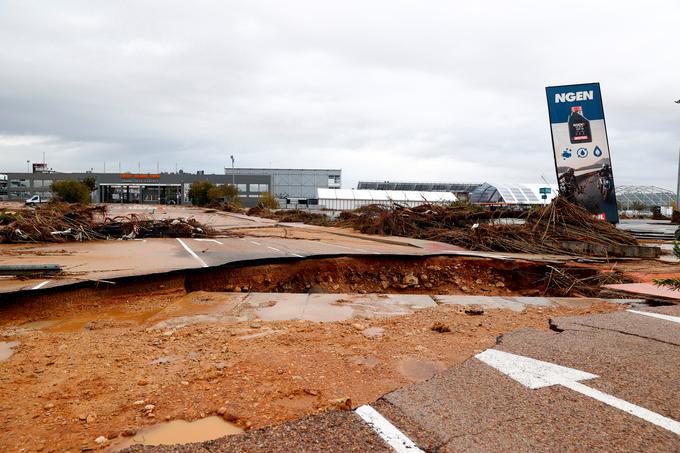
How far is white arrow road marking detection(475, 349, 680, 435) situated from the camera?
318cm

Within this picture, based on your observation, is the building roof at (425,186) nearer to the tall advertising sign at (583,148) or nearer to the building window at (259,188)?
the building window at (259,188)

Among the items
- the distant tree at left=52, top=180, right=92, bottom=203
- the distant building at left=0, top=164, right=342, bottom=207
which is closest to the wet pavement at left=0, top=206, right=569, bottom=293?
the distant tree at left=52, top=180, right=92, bottom=203

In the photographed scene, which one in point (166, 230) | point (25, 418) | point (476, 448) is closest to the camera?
point (476, 448)

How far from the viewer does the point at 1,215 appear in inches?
Result: 688

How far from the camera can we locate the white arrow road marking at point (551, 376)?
3185 mm

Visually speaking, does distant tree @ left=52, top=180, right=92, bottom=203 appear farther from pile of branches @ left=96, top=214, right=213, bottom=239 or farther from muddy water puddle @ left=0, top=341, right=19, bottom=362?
muddy water puddle @ left=0, top=341, right=19, bottom=362

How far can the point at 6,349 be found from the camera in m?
5.00

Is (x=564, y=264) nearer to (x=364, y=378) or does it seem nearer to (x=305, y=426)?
(x=364, y=378)

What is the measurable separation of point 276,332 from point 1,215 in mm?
17404

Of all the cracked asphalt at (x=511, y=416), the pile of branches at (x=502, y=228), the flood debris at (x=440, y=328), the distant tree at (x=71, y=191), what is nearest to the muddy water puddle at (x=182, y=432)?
the cracked asphalt at (x=511, y=416)

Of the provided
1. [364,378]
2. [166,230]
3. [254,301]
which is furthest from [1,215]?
[364,378]

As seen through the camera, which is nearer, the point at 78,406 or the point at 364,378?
the point at 78,406

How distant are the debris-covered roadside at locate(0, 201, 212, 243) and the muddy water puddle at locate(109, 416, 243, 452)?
1419cm

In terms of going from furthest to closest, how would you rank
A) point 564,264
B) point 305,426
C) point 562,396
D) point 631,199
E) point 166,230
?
point 631,199
point 166,230
point 564,264
point 562,396
point 305,426
